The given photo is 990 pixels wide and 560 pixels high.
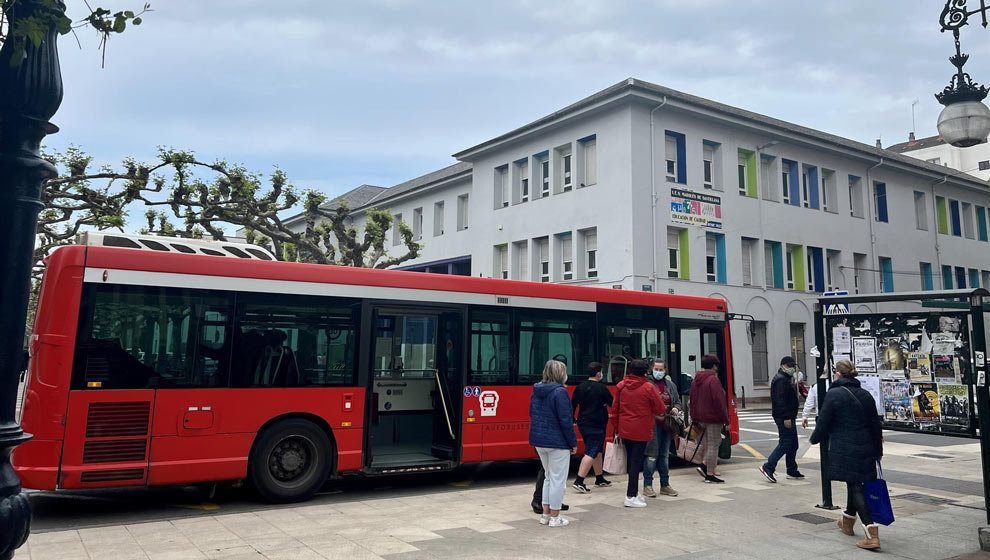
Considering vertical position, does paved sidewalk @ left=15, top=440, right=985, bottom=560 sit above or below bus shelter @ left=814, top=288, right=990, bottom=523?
below

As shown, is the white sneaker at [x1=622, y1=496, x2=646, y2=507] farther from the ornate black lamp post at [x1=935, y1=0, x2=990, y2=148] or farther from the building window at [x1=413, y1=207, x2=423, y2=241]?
the building window at [x1=413, y1=207, x2=423, y2=241]

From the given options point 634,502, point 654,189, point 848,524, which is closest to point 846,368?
point 848,524

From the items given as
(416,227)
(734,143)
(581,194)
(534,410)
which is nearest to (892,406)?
(534,410)

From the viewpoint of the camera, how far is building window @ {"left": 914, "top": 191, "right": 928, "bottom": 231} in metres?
36.7

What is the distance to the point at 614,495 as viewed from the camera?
9.67 meters

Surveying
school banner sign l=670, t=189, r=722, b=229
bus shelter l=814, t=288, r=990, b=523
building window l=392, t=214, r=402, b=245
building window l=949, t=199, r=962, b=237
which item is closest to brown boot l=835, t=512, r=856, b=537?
bus shelter l=814, t=288, r=990, b=523

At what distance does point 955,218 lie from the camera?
38.7 meters

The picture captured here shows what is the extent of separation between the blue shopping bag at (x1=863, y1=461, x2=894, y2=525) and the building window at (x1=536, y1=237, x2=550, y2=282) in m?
22.4

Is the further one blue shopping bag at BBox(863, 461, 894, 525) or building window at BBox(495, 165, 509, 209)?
building window at BBox(495, 165, 509, 209)

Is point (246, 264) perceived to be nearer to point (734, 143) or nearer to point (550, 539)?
point (550, 539)

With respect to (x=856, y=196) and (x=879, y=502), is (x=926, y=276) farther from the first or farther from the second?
(x=879, y=502)

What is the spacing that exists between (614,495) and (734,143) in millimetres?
22628

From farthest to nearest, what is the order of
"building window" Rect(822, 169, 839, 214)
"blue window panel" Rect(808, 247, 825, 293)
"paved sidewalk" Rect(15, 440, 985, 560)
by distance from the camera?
"building window" Rect(822, 169, 839, 214) < "blue window panel" Rect(808, 247, 825, 293) < "paved sidewalk" Rect(15, 440, 985, 560)

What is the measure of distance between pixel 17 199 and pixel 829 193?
1359 inches
